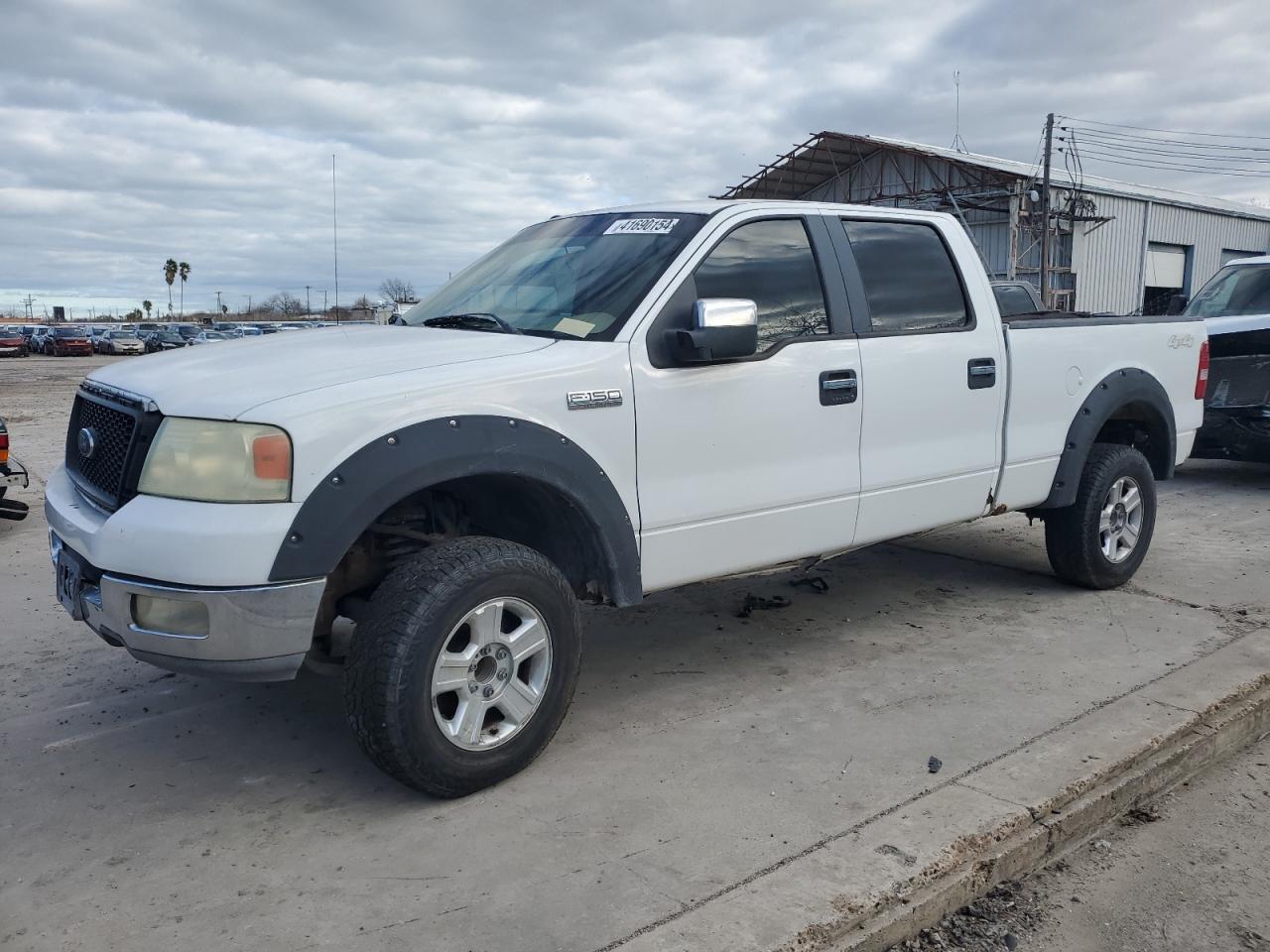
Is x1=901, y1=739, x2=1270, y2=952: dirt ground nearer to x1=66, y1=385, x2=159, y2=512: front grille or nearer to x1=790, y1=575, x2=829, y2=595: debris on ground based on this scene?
x1=790, y1=575, x2=829, y2=595: debris on ground

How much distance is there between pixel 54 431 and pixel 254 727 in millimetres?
11338

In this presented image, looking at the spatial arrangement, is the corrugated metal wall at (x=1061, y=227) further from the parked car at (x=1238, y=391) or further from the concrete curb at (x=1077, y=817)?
the concrete curb at (x=1077, y=817)

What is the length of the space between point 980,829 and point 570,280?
241 cm

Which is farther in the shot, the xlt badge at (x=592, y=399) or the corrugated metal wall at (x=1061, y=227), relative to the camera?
the corrugated metal wall at (x=1061, y=227)

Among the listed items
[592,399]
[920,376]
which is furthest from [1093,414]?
[592,399]

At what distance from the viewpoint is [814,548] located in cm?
428

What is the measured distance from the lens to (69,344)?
43.9 meters

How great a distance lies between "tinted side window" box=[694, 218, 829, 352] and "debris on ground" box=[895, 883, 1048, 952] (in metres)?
2.05

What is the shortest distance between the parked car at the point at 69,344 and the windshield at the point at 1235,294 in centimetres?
4387

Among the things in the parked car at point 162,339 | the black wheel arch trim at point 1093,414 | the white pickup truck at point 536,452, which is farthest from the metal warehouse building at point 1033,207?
the parked car at point 162,339

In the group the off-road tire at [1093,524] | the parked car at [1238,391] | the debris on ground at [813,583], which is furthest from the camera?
the parked car at [1238,391]

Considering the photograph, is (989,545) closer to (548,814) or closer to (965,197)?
(548,814)

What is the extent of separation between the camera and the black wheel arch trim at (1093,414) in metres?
5.33

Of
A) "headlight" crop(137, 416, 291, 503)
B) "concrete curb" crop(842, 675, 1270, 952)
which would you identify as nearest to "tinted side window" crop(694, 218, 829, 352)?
"headlight" crop(137, 416, 291, 503)
